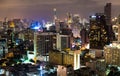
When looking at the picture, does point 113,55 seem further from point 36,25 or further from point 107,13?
point 36,25

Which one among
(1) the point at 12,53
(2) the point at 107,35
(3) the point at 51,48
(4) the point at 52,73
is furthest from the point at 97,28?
A: (4) the point at 52,73

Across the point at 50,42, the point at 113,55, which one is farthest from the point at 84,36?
the point at 113,55

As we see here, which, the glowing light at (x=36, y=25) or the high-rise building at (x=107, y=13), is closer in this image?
the high-rise building at (x=107, y=13)

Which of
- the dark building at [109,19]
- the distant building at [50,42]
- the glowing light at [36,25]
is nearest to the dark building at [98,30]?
the dark building at [109,19]

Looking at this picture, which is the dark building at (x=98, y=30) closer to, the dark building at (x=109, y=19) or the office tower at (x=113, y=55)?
the dark building at (x=109, y=19)

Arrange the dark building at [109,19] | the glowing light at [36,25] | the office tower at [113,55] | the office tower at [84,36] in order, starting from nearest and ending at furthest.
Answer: the office tower at [113,55] → the dark building at [109,19] → the office tower at [84,36] → the glowing light at [36,25]

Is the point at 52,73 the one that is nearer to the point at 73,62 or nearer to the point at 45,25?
the point at 73,62

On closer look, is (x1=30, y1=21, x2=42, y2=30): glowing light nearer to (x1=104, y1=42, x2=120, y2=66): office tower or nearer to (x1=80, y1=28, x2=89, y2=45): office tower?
(x1=80, y1=28, x2=89, y2=45): office tower

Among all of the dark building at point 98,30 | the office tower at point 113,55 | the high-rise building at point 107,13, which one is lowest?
the office tower at point 113,55
